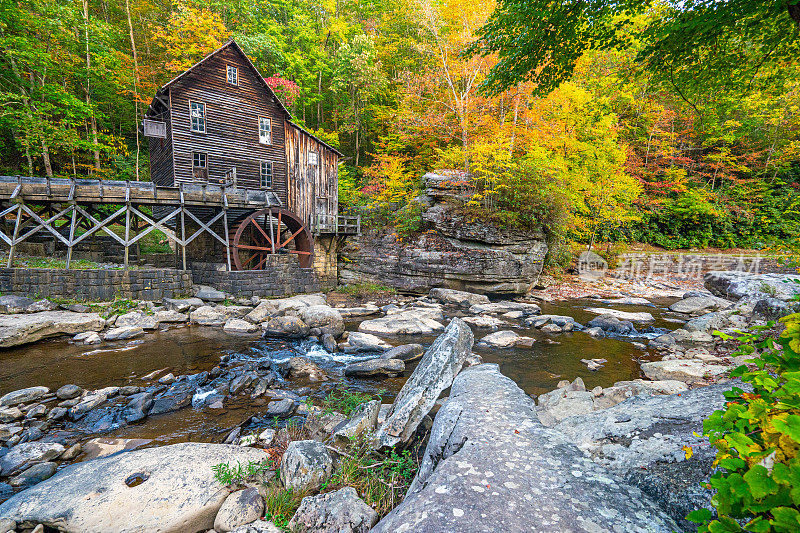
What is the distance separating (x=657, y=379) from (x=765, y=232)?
25.6 meters

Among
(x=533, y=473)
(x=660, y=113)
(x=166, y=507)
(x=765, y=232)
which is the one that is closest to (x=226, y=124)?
(x=166, y=507)

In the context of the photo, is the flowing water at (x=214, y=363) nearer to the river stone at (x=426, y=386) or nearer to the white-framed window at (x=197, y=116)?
the river stone at (x=426, y=386)

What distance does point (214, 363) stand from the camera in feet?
24.3

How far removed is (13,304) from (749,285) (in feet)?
75.3

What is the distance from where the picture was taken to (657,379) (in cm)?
592

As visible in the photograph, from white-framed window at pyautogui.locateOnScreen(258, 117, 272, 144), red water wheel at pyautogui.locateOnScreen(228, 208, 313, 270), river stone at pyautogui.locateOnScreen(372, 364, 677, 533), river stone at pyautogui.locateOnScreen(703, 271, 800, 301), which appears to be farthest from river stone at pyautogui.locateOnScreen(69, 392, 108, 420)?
white-framed window at pyautogui.locateOnScreen(258, 117, 272, 144)

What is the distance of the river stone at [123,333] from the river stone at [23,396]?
129 inches

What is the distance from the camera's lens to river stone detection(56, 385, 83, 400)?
559cm

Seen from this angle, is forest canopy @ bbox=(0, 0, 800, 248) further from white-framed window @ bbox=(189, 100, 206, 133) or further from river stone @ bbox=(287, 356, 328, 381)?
river stone @ bbox=(287, 356, 328, 381)

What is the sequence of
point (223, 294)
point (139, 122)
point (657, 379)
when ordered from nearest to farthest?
point (657, 379) < point (223, 294) < point (139, 122)

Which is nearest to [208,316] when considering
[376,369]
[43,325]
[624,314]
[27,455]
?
[43,325]

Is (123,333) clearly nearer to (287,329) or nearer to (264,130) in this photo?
(287,329)

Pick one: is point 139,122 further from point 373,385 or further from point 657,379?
point 657,379

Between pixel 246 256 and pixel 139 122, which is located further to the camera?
pixel 139 122
